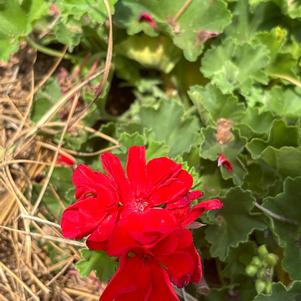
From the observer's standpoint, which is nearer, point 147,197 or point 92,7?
point 147,197

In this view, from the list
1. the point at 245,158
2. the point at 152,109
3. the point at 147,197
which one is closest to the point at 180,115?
the point at 152,109

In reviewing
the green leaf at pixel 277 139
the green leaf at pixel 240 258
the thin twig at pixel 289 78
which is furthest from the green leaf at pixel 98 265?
the thin twig at pixel 289 78

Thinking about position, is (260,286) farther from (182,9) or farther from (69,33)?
(69,33)

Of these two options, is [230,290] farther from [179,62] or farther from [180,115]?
[179,62]

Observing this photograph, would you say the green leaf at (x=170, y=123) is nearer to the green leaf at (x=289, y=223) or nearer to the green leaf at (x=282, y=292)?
the green leaf at (x=289, y=223)

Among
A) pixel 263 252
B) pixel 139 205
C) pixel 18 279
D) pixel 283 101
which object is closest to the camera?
pixel 139 205

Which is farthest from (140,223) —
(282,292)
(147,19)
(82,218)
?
(147,19)
